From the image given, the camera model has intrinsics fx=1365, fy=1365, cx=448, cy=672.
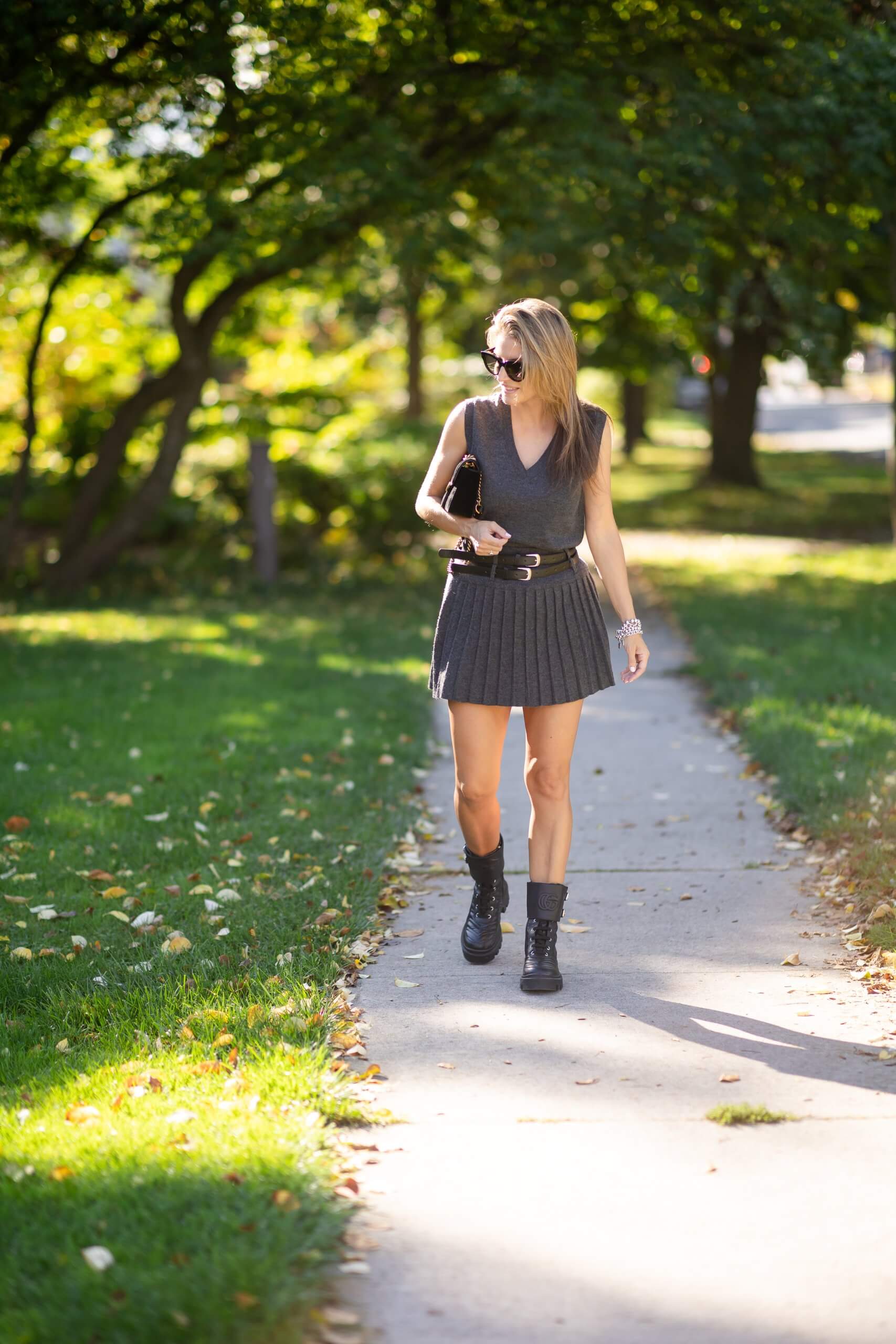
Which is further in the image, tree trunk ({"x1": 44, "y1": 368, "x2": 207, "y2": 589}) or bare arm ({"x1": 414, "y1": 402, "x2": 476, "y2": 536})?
tree trunk ({"x1": 44, "y1": 368, "x2": 207, "y2": 589})

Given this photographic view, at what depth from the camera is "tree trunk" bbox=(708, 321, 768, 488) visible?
22.5 m

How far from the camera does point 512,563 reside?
Result: 4086mm

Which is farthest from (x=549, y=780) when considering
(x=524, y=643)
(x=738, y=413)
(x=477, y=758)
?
(x=738, y=413)

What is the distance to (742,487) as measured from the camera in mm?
23172

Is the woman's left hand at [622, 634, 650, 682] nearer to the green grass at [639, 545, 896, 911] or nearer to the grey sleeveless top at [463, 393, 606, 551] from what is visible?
the grey sleeveless top at [463, 393, 606, 551]

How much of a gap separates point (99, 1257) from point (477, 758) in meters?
1.98

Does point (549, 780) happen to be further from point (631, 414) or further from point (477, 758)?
point (631, 414)

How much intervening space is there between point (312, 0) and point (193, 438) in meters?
6.64

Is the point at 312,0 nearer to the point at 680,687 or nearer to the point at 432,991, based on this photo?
the point at 680,687

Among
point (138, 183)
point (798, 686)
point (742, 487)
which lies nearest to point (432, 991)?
point (798, 686)

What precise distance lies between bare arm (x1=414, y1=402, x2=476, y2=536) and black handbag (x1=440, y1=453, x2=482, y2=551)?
0.02 m

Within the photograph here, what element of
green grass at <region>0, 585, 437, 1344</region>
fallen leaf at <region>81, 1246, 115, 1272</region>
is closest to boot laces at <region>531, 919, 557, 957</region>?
green grass at <region>0, 585, 437, 1344</region>

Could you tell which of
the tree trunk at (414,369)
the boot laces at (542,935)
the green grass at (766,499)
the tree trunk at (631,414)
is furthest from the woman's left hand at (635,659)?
the tree trunk at (631,414)

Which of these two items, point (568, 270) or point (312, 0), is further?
point (568, 270)
